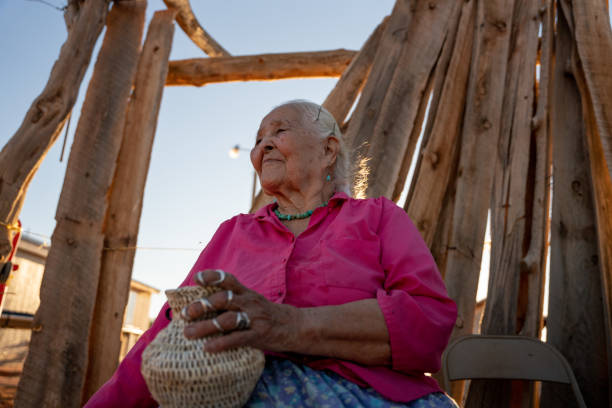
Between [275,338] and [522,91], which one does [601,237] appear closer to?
[522,91]

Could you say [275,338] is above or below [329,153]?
below


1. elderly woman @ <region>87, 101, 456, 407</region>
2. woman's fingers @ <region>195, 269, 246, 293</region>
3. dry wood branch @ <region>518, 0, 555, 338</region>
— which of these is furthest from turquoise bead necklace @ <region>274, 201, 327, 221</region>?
dry wood branch @ <region>518, 0, 555, 338</region>

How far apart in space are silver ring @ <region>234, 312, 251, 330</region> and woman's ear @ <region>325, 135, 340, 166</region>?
2.68ft

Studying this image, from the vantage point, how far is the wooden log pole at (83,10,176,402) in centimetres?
273

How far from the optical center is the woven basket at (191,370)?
691 mm

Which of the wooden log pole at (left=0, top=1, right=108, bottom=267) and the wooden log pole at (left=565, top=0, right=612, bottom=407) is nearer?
the wooden log pole at (left=565, top=0, right=612, bottom=407)

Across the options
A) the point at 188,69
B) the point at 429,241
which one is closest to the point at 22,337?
the point at 188,69

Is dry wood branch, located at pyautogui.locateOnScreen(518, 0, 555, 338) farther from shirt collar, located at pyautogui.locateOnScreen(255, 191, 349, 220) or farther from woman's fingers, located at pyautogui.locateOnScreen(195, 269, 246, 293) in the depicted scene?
woman's fingers, located at pyautogui.locateOnScreen(195, 269, 246, 293)

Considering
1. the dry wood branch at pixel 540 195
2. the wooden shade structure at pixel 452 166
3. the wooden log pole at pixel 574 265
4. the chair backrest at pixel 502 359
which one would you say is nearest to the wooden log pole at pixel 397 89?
the wooden shade structure at pixel 452 166

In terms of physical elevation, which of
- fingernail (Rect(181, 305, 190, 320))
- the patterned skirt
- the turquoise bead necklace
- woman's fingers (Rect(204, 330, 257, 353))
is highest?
the turquoise bead necklace

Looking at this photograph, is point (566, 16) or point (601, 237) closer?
point (601, 237)

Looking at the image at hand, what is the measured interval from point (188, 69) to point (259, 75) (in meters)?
0.58

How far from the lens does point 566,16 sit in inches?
94.7

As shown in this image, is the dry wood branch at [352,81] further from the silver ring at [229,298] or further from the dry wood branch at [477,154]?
the silver ring at [229,298]
